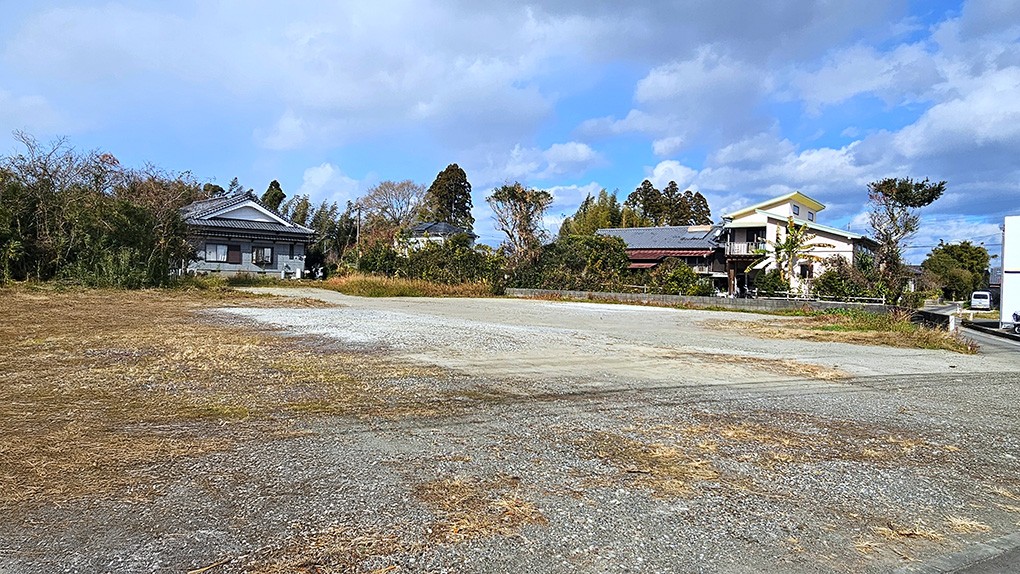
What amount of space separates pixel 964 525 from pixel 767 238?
31702 millimetres

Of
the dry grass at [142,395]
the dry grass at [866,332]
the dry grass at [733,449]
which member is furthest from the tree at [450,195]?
the dry grass at [733,449]

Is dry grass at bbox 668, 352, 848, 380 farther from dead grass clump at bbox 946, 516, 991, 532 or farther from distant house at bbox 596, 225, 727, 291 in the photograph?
distant house at bbox 596, 225, 727, 291

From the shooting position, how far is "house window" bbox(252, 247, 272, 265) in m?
32.7

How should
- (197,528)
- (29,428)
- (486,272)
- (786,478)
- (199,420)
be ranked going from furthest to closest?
1. (486,272)
2. (199,420)
3. (29,428)
4. (786,478)
5. (197,528)

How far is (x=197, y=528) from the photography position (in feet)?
8.27

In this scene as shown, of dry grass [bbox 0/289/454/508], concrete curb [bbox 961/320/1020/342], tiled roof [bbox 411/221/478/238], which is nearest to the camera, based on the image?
dry grass [bbox 0/289/454/508]

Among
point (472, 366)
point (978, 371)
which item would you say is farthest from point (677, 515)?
point (978, 371)

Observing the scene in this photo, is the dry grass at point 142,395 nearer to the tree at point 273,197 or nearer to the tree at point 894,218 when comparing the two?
the tree at point 894,218

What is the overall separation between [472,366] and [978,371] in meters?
6.90

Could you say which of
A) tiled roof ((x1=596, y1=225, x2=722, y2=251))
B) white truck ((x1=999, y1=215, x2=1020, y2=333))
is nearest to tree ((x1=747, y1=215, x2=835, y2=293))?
tiled roof ((x1=596, y1=225, x2=722, y2=251))

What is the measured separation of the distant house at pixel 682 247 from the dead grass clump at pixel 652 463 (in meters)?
29.2

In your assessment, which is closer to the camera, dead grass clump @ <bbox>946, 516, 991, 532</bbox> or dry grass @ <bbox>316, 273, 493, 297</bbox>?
dead grass clump @ <bbox>946, 516, 991, 532</bbox>

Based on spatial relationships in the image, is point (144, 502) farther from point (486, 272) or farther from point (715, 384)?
point (486, 272)

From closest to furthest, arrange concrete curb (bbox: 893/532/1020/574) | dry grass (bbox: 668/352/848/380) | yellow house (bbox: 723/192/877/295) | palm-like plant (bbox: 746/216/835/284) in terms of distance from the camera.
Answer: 1. concrete curb (bbox: 893/532/1020/574)
2. dry grass (bbox: 668/352/848/380)
3. palm-like plant (bbox: 746/216/835/284)
4. yellow house (bbox: 723/192/877/295)
